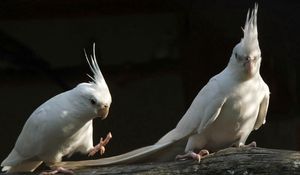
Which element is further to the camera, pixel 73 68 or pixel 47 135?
pixel 73 68

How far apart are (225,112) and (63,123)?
2.48ft

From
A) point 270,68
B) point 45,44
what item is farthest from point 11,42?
point 270,68

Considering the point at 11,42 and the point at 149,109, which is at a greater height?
the point at 11,42

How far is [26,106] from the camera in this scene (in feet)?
17.3

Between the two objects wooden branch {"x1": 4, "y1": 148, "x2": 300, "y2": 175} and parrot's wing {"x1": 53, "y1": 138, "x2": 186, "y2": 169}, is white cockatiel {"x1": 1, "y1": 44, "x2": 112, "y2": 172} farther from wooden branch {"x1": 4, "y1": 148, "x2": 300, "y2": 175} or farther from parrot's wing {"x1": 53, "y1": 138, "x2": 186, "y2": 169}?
wooden branch {"x1": 4, "y1": 148, "x2": 300, "y2": 175}

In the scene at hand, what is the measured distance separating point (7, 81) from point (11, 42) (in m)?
0.30

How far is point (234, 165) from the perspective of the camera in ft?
10.2

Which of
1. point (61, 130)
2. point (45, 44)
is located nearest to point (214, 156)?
point (61, 130)

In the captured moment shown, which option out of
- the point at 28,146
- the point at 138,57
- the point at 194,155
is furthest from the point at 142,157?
the point at 138,57

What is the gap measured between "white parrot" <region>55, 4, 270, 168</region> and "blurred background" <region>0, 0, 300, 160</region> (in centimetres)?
174

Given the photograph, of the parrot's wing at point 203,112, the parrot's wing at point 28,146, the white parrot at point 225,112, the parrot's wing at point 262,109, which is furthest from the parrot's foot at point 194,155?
the parrot's wing at point 28,146

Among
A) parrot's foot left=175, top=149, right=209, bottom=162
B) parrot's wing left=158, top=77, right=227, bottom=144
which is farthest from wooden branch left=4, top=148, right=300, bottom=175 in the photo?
parrot's wing left=158, top=77, right=227, bottom=144

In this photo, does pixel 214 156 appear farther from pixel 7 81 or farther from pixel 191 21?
pixel 7 81

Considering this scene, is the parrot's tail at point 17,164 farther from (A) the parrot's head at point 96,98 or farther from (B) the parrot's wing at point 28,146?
(A) the parrot's head at point 96,98
